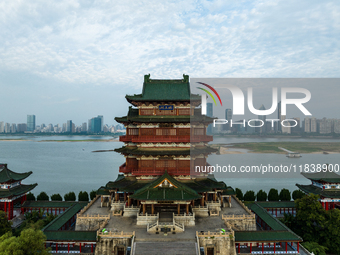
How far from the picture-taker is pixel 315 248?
23.0 metres

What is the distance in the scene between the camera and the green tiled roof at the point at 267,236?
72.2ft

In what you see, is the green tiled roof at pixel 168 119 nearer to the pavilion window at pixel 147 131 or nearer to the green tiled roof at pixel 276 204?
the pavilion window at pixel 147 131

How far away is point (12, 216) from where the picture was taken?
32.7 m

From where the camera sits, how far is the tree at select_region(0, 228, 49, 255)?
55.5 ft

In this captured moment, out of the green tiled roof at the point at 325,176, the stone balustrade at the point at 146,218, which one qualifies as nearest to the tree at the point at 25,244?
the stone balustrade at the point at 146,218

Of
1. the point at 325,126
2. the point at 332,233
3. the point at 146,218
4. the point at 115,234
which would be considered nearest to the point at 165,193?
the point at 146,218

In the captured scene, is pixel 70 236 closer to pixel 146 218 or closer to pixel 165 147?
pixel 146 218

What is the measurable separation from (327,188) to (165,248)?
25927 mm

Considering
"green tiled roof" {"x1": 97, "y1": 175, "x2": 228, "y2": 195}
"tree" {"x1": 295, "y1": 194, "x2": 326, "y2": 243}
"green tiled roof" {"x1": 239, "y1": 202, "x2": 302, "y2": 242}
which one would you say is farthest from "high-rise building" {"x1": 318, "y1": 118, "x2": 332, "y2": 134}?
"green tiled roof" {"x1": 97, "y1": 175, "x2": 228, "y2": 195}

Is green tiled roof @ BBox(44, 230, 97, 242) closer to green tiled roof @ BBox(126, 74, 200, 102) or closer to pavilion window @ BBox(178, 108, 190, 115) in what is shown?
green tiled roof @ BBox(126, 74, 200, 102)

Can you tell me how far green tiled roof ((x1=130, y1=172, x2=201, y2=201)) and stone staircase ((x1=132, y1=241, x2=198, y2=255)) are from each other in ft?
15.2

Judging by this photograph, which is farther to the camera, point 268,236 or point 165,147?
point 165,147

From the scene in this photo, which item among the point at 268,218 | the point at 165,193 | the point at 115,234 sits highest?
the point at 165,193

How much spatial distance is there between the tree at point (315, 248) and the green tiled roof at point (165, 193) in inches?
501
